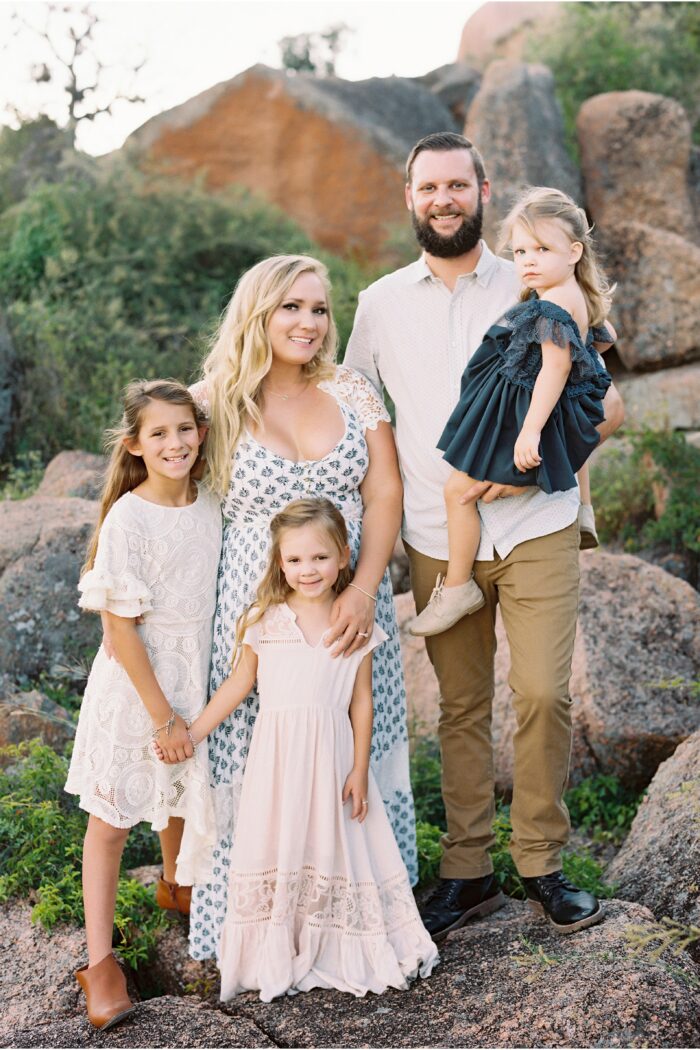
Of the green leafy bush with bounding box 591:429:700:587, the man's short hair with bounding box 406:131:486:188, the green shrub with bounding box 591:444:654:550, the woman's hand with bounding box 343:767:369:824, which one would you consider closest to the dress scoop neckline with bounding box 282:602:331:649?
the woman's hand with bounding box 343:767:369:824

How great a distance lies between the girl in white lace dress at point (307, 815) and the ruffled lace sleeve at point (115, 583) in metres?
0.33

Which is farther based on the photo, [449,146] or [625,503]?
[625,503]

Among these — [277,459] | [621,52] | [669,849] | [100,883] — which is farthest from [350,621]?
[621,52]

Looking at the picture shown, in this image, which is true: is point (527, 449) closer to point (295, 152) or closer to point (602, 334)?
point (602, 334)

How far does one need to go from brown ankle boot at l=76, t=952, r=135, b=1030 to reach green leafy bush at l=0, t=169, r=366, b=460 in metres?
4.82

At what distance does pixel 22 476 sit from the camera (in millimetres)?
6953

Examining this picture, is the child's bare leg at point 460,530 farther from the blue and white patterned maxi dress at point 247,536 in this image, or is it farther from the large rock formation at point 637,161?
the large rock formation at point 637,161

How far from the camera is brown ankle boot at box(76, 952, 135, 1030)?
3045 mm

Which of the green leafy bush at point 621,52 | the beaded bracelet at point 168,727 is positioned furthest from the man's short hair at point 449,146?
the green leafy bush at point 621,52

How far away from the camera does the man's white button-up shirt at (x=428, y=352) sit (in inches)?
140

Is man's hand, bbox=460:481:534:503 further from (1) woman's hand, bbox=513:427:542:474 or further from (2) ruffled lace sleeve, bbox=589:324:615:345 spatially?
(2) ruffled lace sleeve, bbox=589:324:615:345

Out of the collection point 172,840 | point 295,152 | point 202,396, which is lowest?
point 172,840

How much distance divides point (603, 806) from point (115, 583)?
2530 millimetres

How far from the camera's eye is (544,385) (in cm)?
316
